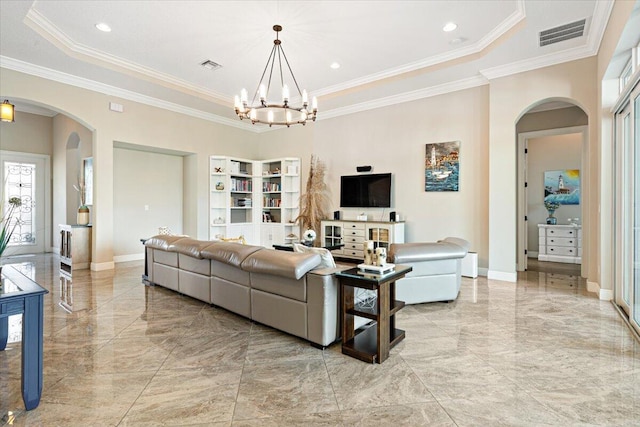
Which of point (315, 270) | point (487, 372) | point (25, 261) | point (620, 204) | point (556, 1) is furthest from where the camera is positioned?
point (25, 261)

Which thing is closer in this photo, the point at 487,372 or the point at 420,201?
the point at 487,372

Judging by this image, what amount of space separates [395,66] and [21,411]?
5.98 meters

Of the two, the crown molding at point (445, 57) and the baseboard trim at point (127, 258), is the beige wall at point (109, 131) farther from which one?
the crown molding at point (445, 57)

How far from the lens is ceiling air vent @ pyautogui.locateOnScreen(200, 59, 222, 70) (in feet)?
17.6

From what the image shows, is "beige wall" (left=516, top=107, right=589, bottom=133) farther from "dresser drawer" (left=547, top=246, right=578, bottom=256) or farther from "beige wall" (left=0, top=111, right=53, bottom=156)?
"beige wall" (left=0, top=111, right=53, bottom=156)

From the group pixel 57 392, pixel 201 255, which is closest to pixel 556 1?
pixel 201 255

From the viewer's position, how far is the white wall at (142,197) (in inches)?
277

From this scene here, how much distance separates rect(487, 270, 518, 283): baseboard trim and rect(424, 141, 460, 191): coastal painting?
1.55 meters

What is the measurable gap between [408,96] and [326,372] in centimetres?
553

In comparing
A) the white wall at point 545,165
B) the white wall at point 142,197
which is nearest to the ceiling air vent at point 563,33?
the white wall at point 545,165

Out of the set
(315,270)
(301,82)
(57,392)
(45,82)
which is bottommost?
(57,392)

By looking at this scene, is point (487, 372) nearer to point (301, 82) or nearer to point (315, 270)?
point (315, 270)

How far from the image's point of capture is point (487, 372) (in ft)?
7.73

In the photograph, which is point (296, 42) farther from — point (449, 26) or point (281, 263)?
point (281, 263)
